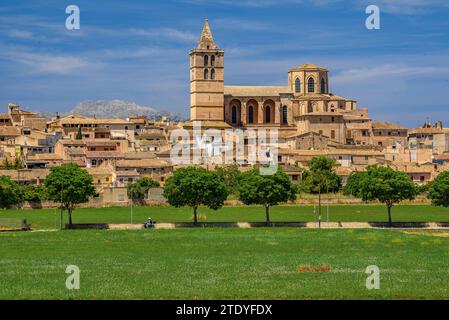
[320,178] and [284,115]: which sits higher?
[284,115]

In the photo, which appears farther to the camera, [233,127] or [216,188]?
[233,127]

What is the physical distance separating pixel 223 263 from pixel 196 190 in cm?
2836

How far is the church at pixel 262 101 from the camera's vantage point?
131 metres

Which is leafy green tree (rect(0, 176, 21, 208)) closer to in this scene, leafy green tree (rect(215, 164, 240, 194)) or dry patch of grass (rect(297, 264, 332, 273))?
leafy green tree (rect(215, 164, 240, 194))

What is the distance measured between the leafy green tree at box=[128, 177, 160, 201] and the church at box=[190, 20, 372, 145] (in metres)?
38.0

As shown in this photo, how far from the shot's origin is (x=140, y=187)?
289 ft

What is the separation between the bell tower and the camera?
133 meters

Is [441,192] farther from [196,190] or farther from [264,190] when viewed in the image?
[196,190]

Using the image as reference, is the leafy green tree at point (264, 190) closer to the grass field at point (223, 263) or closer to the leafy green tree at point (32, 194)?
the grass field at point (223, 263)

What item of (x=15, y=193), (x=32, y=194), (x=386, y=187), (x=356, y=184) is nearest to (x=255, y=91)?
(x=32, y=194)

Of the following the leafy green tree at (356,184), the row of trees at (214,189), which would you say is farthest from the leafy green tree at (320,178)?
the row of trees at (214,189)

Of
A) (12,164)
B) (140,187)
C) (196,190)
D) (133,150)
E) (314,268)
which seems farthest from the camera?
(133,150)

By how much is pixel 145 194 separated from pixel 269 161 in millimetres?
19309

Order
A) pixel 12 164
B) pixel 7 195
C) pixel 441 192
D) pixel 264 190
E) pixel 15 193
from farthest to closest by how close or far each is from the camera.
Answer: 1. pixel 12 164
2. pixel 15 193
3. pixel 441 192
4. pixel 7 195
5. pixel 264 190
